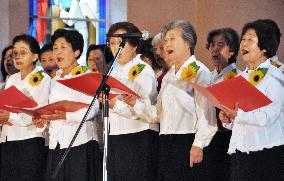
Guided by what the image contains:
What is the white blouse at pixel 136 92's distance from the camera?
4.78m

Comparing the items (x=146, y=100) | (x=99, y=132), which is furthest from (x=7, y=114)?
(x=146, y=100)

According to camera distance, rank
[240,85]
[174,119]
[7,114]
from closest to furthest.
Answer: [240,85], [174,119], [7,114]

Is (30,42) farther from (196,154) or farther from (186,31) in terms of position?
(196,154)

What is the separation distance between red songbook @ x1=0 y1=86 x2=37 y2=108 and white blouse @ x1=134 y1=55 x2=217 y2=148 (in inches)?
36.5

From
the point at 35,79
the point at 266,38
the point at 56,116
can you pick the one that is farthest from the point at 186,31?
the point at 35,79

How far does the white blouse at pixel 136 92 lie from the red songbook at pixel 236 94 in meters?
0.95

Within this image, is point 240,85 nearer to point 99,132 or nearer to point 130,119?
point 130,119

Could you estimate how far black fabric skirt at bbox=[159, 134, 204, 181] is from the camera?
4.43 meters

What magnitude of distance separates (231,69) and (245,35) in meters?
0.86

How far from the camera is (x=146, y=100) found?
4715mm

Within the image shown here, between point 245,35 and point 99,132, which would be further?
point 99,132

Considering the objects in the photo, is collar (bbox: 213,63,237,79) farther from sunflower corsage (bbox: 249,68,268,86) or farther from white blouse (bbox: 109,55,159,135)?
sunflower corsage (bbox: 249,68,268,86)

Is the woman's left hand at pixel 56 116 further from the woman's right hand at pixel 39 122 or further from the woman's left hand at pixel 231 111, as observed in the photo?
the woman's left hand at pixel 231 111

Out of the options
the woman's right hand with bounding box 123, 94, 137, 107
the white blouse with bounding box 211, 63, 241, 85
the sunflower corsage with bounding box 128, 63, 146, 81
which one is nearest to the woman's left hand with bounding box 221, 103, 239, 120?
the woman's right hand with bounding box 123, 94, 137, 107
